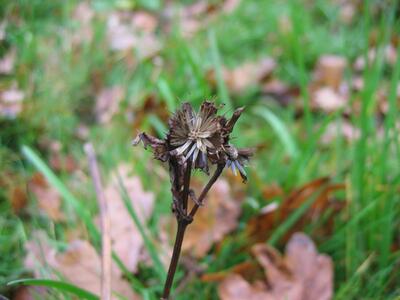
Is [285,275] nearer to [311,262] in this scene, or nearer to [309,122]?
[311,262]

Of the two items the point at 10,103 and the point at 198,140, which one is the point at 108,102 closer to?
the point at 10,103

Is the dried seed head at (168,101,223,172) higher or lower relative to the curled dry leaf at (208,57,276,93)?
lower

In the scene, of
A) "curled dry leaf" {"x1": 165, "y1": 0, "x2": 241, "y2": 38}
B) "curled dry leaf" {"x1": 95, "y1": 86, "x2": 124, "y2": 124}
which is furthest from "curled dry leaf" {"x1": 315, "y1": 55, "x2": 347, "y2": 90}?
"curled dry leaf" {"x1": 95, "y1": 86, "x2": 124, "y2": 124}

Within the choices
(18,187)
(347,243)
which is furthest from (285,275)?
(18,187)

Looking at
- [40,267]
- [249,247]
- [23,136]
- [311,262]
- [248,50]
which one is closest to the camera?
[40,267]

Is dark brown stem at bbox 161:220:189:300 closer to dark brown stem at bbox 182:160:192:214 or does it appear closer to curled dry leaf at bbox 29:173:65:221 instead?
dark brown stem at bbox 182:160:192:214

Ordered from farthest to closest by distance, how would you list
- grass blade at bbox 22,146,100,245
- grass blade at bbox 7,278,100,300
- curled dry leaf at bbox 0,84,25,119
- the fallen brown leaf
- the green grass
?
curled dry leaf at bbox 0,84,25,119, the fallen brown leaf, the green grass, grass blade at bbox 22,146,100,245, grass blade at bbox 7,278,100,300

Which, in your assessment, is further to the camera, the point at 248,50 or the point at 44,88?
the point at 248,50
